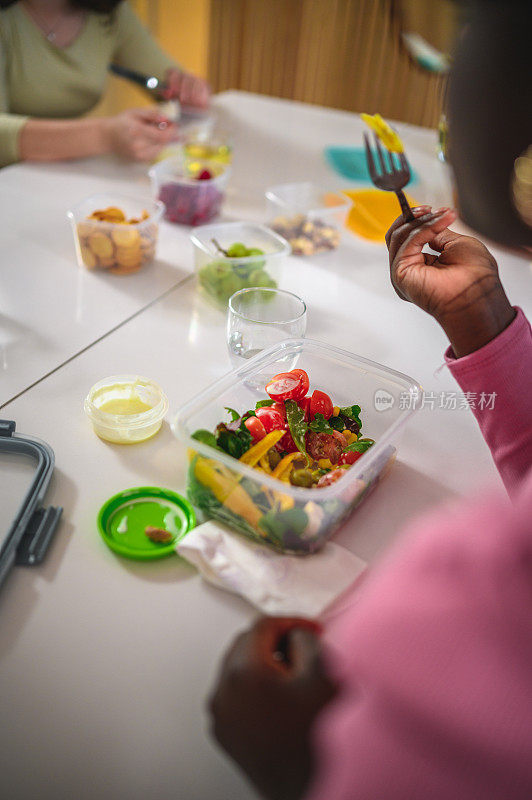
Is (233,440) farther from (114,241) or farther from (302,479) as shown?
(114,241)

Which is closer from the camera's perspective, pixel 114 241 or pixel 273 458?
pixel 273 458

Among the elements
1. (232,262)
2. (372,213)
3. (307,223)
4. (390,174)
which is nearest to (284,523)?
(232,262)

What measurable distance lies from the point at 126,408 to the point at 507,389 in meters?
0.43

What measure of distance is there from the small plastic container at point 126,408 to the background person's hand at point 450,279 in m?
0.33

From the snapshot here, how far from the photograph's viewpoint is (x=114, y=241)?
3.43 ft

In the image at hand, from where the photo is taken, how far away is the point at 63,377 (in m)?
0.83

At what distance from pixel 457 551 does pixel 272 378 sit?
391 mm

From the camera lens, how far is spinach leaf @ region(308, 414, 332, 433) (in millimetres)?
688

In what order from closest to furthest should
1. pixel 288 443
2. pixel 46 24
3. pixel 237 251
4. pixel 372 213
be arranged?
pixel 288 443, pixel 237 251, pixel 372 213, pixel 46 24

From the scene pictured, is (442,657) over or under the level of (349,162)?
over

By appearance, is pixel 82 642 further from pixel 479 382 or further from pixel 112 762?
pixel 479 382

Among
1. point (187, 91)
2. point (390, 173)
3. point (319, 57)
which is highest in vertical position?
point (390, 173)

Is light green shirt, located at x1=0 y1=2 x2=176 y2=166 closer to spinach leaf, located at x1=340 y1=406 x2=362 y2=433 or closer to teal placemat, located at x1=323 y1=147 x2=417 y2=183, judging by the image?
teal placemat, located at x1=323 y1=147 x2=417 y2=183

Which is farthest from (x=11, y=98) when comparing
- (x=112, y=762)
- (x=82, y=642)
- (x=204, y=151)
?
(x=112, y=762)
